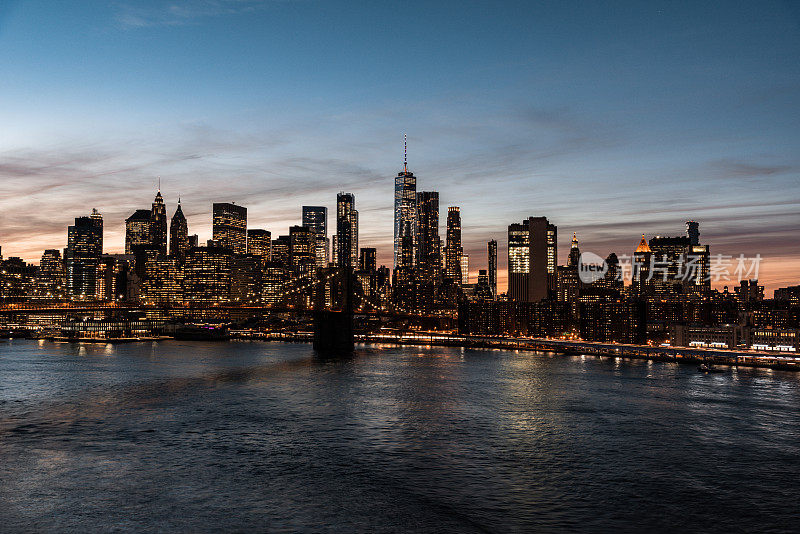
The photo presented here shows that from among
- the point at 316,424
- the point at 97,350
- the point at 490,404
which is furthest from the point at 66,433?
the point at 97,350

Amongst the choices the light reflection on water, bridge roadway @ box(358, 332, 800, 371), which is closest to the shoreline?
bridge roadway @ box(358, 332, 800, 371)

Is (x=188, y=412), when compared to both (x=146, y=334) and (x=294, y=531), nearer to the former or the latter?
(x=294, y=531)

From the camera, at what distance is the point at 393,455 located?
32812 millimetres

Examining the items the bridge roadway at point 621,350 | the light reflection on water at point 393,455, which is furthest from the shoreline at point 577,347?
the light reflection on water at point 393,455

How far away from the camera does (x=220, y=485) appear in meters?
27.3

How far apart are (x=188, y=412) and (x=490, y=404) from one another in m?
22.1

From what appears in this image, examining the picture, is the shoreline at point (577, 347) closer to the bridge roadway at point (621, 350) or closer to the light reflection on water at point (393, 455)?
the bridge roadway at point (621, 350)

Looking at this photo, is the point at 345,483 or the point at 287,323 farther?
the point at 287,323

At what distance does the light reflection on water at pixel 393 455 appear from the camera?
78.7 ft

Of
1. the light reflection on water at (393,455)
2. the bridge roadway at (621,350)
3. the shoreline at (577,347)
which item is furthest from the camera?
the shoreline at (577,347)

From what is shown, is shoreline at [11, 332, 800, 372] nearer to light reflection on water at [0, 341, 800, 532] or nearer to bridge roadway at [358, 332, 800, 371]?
bridge roadway at [358, 332, 800, 371]

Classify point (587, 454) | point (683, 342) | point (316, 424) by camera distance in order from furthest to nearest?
point (683, 342), point (316, 424), point (587, 454)

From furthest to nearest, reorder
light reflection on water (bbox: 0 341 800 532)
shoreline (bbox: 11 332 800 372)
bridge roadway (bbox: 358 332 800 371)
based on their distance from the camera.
Result: 1. shoreline (bbox: 11 332 800 372)
2. bridge roadway (bbox: 358 332 800 371)
3. light reflection on water (bbox: 0 341 800 532)

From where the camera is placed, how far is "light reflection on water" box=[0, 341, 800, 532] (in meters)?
24.0
